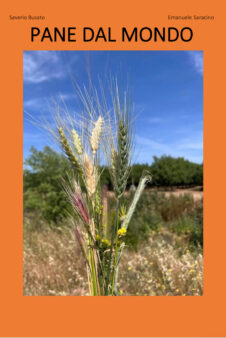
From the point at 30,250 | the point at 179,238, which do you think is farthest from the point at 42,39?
Result: the point at 179,238

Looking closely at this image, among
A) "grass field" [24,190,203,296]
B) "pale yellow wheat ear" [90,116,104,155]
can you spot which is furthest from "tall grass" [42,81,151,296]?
"grass field" [24,190,203,296]

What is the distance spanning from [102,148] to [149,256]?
140 inches

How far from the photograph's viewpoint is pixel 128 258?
4.41 metres

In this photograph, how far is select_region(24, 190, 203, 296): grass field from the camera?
352 centimetres

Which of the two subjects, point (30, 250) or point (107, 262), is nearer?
point (107, 262)

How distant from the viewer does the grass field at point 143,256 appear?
352cm

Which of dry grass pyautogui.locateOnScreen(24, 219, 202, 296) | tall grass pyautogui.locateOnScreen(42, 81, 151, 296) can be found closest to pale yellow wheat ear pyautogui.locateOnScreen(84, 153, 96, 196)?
tall grass pyautogui.locateOnScreen(42, 81, 151, 296)

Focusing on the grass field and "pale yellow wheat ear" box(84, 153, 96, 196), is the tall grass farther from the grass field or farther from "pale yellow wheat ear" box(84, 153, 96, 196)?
the grass field

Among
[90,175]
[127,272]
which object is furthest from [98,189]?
[127,272]

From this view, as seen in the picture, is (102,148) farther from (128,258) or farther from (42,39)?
(128,258)

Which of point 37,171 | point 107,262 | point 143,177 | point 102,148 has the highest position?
point 37,171

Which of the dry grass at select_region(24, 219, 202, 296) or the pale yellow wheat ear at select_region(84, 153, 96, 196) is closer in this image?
the pale yellow wheat ear at select_region(84, 153, 96, 196)

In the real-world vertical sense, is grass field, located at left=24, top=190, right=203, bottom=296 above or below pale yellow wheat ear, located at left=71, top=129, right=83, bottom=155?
below

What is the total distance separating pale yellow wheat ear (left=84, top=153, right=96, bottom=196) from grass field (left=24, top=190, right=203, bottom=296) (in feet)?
2.26
